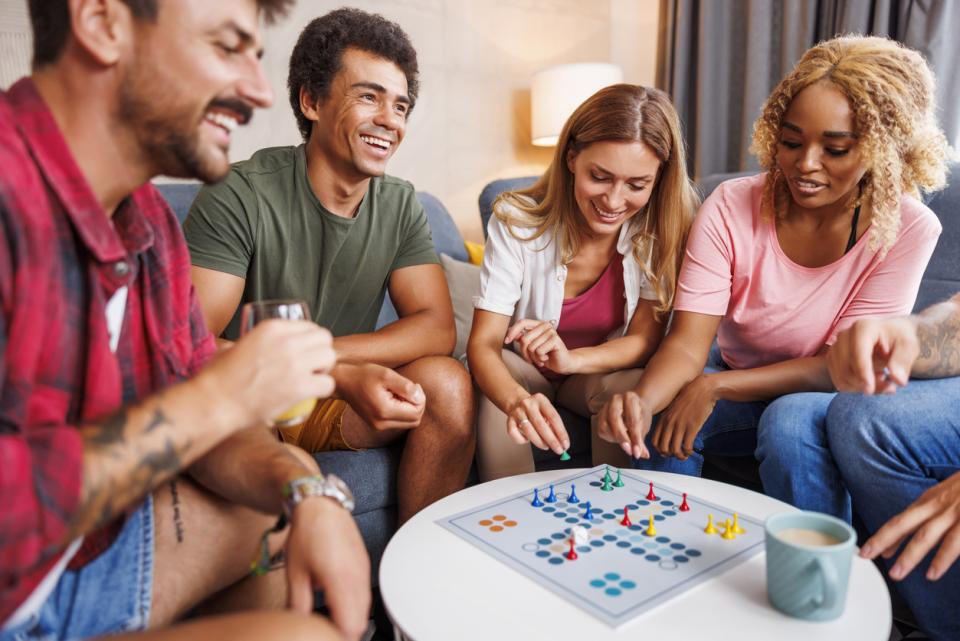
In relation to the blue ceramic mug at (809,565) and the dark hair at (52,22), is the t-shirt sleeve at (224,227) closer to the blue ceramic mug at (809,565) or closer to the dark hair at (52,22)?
the dark hair at (52,22)

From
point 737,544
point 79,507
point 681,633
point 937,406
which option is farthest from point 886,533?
point 79,507

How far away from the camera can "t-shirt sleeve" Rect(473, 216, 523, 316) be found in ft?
5.74

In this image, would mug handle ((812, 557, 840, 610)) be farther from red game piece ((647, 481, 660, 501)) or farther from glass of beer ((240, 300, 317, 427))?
glass of beer ((240, 300, 317, 427))

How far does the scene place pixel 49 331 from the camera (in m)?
0.76

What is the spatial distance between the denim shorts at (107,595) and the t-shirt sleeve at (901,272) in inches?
52.6

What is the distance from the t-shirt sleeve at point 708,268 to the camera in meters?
1.67

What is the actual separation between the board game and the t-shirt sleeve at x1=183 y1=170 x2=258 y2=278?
0.82 meters

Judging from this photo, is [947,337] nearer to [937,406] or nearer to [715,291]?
[937,406]

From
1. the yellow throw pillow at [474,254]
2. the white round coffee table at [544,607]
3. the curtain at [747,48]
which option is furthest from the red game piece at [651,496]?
the curtain at [747,48]

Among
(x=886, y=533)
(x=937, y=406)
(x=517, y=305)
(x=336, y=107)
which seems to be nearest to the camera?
(x=886, y=533)

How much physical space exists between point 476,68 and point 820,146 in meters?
2.00

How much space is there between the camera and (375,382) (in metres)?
1.38

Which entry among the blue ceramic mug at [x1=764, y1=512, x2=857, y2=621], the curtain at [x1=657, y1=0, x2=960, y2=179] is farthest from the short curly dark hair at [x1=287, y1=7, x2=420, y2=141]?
the curtain at [x1=657, y1=0, x2=960, y2=179]

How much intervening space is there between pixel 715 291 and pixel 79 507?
4.49 ft
